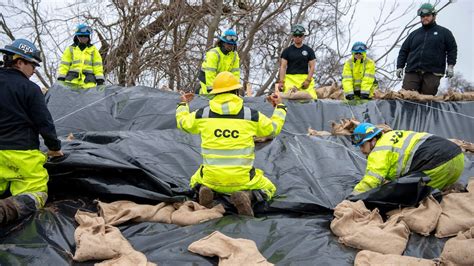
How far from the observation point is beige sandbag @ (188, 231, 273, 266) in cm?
272

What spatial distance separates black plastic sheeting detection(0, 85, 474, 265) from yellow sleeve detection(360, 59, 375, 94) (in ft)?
2.30

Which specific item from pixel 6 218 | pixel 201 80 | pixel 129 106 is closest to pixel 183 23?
pixel 201 80

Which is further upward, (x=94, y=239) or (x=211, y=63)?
(x=211, y=63)

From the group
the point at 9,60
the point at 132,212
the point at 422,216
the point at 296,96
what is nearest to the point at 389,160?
the point at 422,216

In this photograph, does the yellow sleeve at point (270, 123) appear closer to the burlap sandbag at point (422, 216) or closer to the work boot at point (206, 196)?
the work boot at point (206, 196)

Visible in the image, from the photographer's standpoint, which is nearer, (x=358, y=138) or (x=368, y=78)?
(x=358, y=138)

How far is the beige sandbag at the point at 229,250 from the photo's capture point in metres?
2.72

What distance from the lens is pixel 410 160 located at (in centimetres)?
374

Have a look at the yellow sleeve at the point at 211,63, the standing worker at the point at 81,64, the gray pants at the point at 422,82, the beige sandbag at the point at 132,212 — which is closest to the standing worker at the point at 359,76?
the gray pants at the point at 422,82

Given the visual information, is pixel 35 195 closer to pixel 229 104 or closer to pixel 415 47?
pixel 229 104

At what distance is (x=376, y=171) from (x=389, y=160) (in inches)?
5.9

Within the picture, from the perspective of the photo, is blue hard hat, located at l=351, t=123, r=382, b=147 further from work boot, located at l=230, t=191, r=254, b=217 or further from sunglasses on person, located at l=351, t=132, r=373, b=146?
work boot, located at l=230, t=191, r=254, b=217

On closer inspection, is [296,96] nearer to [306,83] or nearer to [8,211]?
[306,83]

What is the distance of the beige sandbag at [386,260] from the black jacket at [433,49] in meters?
4.59
